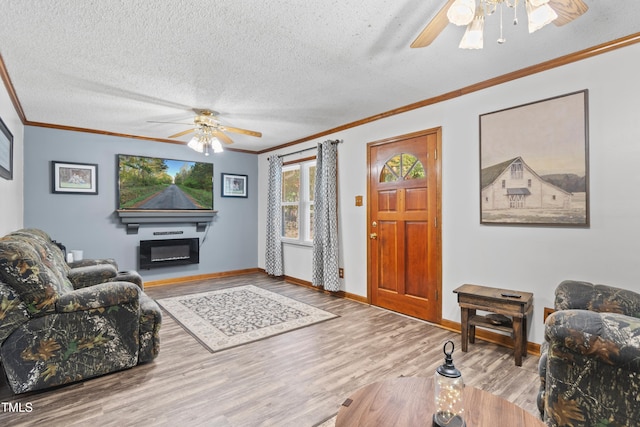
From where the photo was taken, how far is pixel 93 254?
493cm

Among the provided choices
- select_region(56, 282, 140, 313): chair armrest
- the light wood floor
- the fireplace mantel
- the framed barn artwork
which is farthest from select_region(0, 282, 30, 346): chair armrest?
the framed barn artwork

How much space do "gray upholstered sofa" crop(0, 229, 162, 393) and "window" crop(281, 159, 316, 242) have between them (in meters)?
3.22

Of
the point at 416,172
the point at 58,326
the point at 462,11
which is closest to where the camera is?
the point at 462,11

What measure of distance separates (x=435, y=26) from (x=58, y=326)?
298cm

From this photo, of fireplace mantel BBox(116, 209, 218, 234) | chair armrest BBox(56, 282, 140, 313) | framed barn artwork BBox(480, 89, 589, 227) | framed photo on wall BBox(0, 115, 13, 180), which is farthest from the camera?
fireplace mantel BBox(116, 209, 218, 234)

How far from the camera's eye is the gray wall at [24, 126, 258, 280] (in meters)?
4.55

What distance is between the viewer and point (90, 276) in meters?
3.32

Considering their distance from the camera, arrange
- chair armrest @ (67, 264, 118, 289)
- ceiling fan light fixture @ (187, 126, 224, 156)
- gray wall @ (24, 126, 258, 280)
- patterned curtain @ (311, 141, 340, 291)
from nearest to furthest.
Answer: chair armrest @ (67, 264, 118, 289) < ceiling fan light fixture @ (187, 126, 224, 156) < gray wall @ (24, 126, 258, 280) < patterned curtain @ (311, 141, 340, 291)

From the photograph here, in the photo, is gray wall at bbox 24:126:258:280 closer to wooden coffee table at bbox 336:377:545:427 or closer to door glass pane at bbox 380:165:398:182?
door glass pane at bbox 380:165:398:182

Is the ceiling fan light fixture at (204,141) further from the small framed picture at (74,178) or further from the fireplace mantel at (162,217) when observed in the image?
the small framed picture at (74,178)

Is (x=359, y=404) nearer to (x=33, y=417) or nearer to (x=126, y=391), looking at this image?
(x=126, y=391)

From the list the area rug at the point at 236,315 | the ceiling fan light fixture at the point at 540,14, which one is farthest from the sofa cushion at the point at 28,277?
the ceiling fan light fixture at the point at 540,14

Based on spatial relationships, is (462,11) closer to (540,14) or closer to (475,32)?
(475,32)

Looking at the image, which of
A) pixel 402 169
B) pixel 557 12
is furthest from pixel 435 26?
pixel 402 169
